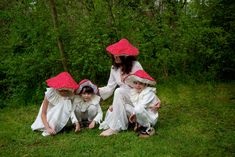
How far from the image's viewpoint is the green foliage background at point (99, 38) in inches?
401

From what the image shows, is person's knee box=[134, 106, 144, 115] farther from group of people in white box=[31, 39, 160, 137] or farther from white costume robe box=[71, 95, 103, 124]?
white costume robe box=[71, 95, 103, 124]

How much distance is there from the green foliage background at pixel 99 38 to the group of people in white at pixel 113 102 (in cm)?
229

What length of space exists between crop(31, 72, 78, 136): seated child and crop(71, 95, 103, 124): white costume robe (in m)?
0.14

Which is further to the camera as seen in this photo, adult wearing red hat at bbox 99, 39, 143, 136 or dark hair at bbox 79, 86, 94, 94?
dark hair at bbox 79, 86, 94, 94

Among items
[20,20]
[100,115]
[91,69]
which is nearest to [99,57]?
[91,69]

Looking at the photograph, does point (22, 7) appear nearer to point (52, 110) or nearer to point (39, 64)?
point (39, 64)

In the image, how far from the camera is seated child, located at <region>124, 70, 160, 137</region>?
6977 millimetres

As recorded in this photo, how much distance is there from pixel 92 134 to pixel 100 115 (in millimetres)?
510

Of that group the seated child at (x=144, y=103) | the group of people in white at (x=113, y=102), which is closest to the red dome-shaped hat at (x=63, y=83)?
the group of people in white at (x=113, y=102)

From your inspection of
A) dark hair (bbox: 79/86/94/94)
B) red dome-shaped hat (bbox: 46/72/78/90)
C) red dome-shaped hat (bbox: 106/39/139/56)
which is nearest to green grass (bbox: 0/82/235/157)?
dark hair (bbox: 79/86/94/94)

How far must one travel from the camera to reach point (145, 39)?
34.9 feet

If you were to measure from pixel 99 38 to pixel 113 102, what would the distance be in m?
3.33

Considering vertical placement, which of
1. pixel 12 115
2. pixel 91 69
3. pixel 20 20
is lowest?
pixel 12 115

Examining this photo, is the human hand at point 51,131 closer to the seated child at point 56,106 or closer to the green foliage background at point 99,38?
the seated child at point 56,106
